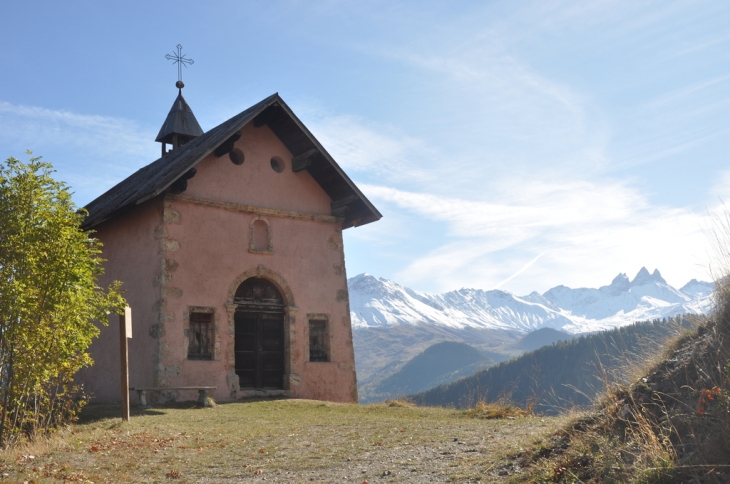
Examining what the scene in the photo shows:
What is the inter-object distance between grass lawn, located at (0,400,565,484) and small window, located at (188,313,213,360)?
13.1 feet

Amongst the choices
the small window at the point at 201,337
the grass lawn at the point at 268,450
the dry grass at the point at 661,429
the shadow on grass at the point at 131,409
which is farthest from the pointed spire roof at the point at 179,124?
the dry grass at the point at 661,429

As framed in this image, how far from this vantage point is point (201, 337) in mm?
18453

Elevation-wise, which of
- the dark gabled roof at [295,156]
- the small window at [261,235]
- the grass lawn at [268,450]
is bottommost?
the grass lawn at [268,450]

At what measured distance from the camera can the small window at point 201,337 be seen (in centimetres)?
1825

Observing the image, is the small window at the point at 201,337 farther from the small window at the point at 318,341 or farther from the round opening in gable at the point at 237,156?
the round opening in gable at the point at 237,156

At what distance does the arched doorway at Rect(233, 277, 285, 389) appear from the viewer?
19328mm

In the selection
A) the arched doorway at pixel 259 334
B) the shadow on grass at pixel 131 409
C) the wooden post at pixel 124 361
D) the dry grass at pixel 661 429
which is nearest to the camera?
the dry grass at pixel 661 429

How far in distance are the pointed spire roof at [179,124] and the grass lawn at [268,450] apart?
1689 cm

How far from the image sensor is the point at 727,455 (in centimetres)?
603

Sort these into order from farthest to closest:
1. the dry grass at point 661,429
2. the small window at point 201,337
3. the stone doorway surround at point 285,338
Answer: the stone doorway surround at point 285,338 < the small window at point 201,337 < the dry grass at point 661,429

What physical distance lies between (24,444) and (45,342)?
1.47m

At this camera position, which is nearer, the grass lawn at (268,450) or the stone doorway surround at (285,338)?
the grass lawn at (268,450)

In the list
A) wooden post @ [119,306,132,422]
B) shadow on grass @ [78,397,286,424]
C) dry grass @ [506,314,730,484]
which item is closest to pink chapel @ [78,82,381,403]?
shadow on grass @ [78,397,286,424]

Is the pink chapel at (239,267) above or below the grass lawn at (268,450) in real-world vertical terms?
above
